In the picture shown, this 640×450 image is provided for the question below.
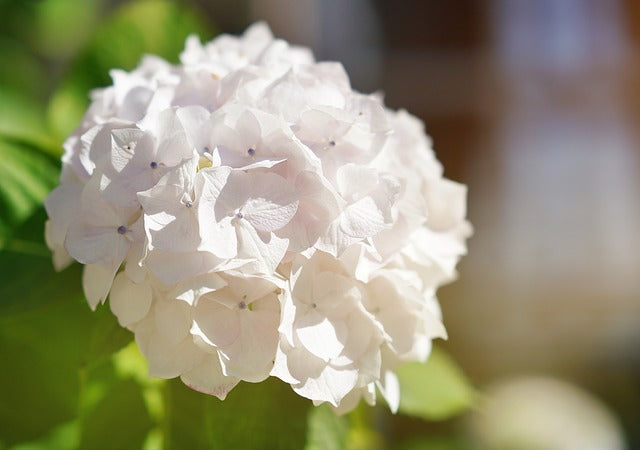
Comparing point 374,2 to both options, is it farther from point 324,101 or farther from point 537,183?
point 324,101

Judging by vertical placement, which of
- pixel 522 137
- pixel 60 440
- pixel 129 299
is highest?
pixel 129 299

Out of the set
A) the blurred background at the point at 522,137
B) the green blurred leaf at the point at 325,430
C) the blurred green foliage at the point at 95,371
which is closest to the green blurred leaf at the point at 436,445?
the blurred green foliage at the point at 95,371

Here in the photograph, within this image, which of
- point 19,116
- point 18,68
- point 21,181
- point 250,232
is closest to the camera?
point 250,232

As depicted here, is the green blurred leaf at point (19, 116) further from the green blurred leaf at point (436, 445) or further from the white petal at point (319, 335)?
the green blurred leaf at point (436, 445)

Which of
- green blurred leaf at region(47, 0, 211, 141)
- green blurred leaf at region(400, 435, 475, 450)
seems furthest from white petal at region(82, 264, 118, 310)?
green blurred leaf at region(400, 435, 475, 450)

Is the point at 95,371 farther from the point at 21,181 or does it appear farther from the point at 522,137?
the point at 522,137

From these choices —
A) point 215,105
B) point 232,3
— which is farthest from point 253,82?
point 232,3

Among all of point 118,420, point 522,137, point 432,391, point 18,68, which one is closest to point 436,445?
point 432,391
